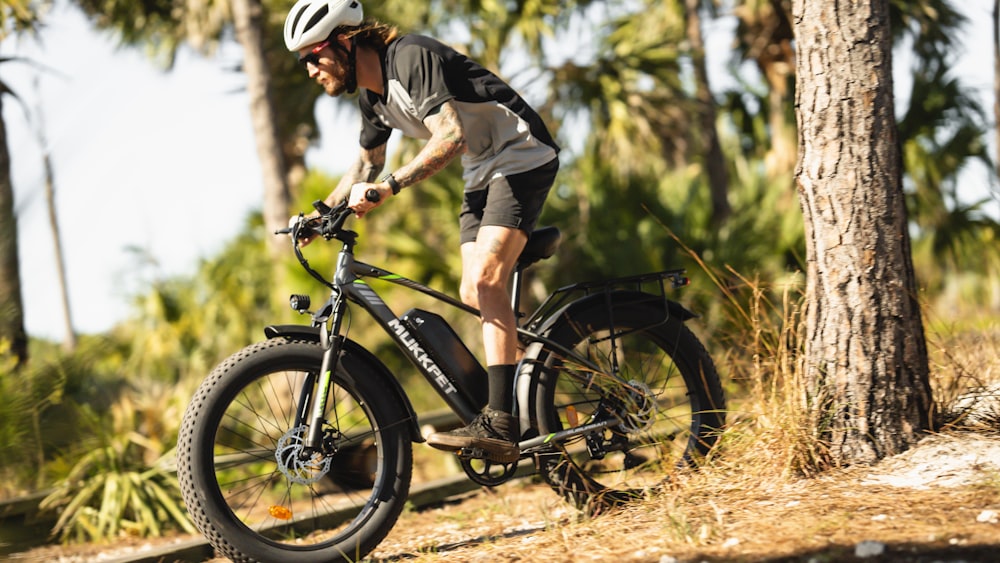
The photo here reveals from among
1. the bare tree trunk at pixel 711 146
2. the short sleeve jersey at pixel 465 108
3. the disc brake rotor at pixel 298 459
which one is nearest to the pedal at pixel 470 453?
the disc brake rotor at pixel 298 459

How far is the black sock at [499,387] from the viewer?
3.77 meters

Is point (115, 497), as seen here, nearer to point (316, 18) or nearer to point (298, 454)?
point (298, 454)

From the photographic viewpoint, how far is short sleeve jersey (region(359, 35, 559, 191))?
357cm

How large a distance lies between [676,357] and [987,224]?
916cm

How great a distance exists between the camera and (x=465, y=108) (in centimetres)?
377

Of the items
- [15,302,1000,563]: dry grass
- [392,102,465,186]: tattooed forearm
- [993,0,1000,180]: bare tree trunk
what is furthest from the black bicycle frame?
[993,0,1000,180]: bare tree trunk

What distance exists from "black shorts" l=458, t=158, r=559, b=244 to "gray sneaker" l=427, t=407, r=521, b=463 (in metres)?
0.72

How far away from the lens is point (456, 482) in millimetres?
5555

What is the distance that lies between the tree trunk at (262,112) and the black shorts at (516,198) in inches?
265

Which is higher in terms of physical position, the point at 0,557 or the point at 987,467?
the point at 0,557

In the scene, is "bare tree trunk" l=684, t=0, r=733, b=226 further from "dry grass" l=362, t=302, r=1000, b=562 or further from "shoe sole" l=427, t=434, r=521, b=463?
"shoe sole" l=427, t=434, r=521, b=463

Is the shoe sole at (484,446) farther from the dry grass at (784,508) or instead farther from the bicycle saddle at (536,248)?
the bicycle saddle at (536,248)

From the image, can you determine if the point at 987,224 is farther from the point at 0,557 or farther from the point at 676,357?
the point at 0,557

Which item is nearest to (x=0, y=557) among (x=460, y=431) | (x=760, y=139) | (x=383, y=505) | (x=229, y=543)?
(x=229, y=543)
